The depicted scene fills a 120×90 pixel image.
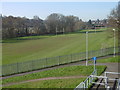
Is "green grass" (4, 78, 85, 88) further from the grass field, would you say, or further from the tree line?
the tree line

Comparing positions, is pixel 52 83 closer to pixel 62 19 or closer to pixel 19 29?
pixel 19 29

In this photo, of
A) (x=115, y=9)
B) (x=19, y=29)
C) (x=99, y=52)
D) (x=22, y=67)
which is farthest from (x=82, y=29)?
(x=22, y=67)

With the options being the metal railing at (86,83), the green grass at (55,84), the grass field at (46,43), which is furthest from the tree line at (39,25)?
the metal railing at (86,83)

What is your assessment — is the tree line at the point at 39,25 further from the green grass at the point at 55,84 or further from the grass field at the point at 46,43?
the green grass at the point at 55,84

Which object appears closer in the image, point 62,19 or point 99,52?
point 99,52

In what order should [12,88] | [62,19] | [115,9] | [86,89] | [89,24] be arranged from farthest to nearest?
[62,19]
[89,24]
[115,9]
[12,88]
[86,89]

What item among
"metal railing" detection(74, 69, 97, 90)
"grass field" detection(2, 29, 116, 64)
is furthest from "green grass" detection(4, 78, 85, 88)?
"grass field" detection(2, 29, 116, 64)

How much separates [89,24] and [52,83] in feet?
147

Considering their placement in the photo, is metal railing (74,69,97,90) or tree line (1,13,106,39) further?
tree line (1,13,106,39)

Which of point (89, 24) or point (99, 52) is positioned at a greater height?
point (89, 24)

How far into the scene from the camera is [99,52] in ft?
95.5

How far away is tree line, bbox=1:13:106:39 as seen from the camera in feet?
158

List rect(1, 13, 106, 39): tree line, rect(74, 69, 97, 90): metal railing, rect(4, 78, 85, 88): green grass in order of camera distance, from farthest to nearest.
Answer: rect(1, 13, 106, 39): tree line
rect(4, 78, 85, 88): green grass
rect(74, 69, 97, 90): metal railing

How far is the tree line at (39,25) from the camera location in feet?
158
